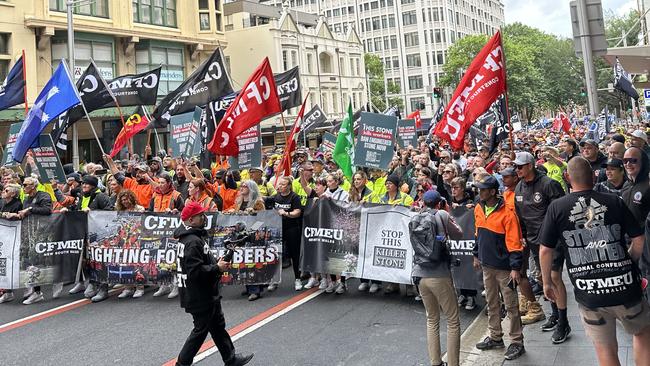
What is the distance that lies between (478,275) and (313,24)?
58527mm

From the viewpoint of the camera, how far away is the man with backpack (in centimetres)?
554

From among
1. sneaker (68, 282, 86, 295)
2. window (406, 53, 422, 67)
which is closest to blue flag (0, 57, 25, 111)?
sneaker (68, 282, 86, 295)

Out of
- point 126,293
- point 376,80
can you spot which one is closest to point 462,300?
point 126,293

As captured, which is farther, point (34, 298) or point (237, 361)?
point (34, 298)

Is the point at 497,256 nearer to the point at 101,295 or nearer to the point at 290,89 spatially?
the point at 101,295

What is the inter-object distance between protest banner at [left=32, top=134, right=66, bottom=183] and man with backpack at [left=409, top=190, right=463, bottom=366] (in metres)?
8.79

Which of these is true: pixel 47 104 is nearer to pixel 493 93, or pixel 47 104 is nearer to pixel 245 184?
pixel 245 184

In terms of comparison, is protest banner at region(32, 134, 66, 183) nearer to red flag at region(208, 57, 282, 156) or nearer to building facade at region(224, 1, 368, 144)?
red flag at region(208, 57, 282, 156)

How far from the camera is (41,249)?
9.48 metres

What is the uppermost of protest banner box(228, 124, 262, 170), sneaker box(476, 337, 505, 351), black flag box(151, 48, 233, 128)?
black flag box(151, 48, 233, 128)

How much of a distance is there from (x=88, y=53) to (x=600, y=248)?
1207 inches

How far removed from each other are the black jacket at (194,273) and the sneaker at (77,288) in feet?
15.8

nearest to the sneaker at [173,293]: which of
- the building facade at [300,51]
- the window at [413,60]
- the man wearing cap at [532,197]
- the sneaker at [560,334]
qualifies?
the man wearing cap at [532,197]

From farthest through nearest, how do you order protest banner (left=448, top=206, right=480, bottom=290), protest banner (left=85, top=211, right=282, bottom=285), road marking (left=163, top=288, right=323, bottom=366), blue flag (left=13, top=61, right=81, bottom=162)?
blue flag (left=13, top=61, right=81, bottom=162) → protest banner (left=85, top=211, right=282, bottom=285) → protest banner (left=448, top=206, right=480, bottom=290) → road marking (left=163, top=288, right=323, bottom=366)
